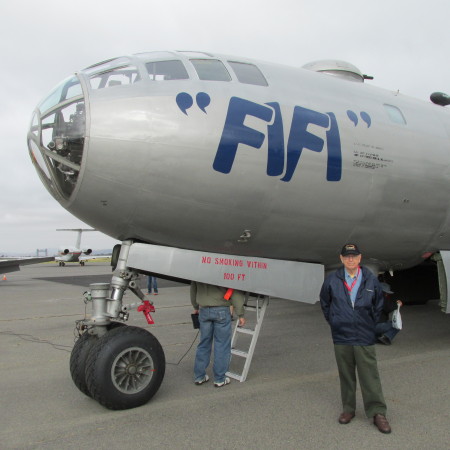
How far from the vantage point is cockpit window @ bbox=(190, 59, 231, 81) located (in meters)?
4.63

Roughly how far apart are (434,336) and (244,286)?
490 centimetres

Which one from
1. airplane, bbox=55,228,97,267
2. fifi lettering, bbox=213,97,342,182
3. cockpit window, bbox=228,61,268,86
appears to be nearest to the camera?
fifi lettering, bbox=213,97,342,182

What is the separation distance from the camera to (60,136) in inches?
163

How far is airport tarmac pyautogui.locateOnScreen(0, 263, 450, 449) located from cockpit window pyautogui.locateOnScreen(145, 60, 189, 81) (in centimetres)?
347

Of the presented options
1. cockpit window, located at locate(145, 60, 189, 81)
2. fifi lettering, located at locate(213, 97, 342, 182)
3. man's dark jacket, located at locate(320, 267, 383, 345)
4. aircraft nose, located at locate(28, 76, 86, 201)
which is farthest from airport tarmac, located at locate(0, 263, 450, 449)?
cockpit window, located at locate(145, 60, 189, 81)

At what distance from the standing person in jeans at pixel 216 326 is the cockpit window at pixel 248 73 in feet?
7.96

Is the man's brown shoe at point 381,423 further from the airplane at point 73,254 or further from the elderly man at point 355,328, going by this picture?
the airplane at point 73,254

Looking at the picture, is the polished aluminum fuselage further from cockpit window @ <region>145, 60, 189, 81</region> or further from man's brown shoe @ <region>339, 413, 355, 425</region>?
man's brown shoe @ <region>339, 413, 355, 425</region>

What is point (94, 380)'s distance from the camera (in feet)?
13.5

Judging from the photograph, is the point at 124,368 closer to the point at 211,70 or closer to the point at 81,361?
the point at 81,361

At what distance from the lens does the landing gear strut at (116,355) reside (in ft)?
13.6

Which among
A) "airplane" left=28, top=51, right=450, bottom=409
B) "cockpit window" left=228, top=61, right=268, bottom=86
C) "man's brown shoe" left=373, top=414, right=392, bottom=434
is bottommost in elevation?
"man's brown shoe" left=373, top=414, right=392, bottom=434

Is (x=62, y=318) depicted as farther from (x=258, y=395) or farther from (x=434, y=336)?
(x=434, y=336)

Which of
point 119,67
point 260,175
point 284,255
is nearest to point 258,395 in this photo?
point 284,255
